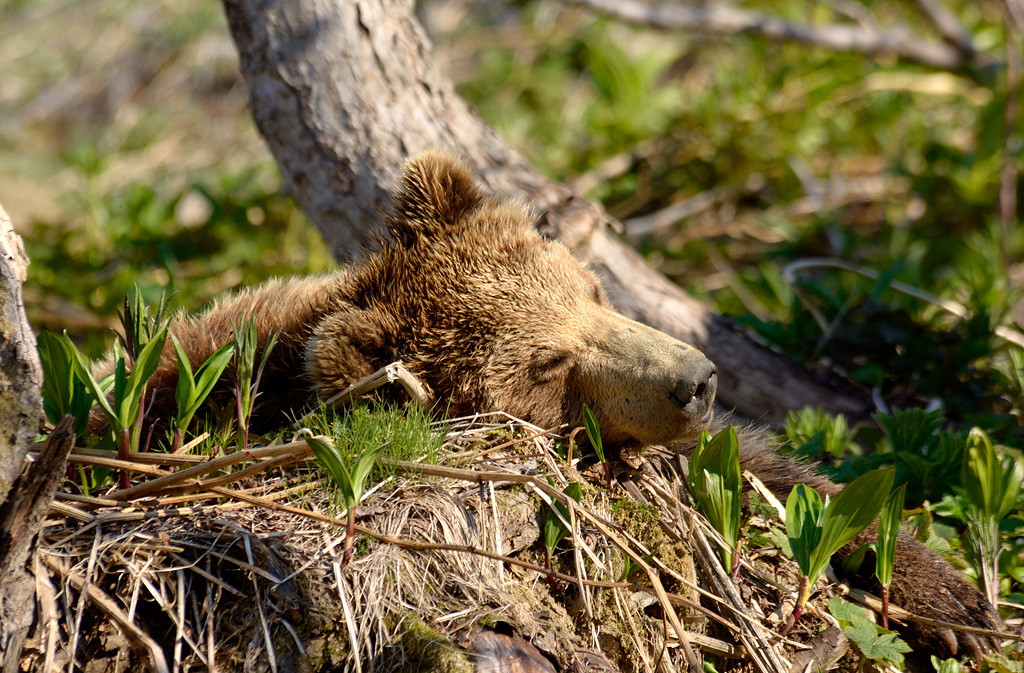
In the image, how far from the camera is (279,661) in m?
1.66

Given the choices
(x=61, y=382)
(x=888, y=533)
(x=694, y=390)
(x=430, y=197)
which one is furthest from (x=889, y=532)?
(x=61, y=382)

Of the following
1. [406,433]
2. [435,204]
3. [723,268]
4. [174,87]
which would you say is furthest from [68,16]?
[406,433]

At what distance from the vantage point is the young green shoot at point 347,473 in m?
1.70

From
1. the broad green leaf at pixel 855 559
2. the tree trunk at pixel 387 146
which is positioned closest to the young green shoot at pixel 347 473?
the broad green leaf at pixel 855 559

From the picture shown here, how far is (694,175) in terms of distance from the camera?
6.00 m

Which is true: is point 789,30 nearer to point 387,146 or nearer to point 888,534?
point 387,146

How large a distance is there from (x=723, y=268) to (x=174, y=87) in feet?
21.8

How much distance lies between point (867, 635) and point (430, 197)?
1.67 m

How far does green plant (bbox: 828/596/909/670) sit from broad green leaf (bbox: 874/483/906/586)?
0.12 metres

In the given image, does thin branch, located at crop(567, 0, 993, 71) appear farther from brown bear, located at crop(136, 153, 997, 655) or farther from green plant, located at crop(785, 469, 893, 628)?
green plant, located at crop(785, 469, 893, 628)

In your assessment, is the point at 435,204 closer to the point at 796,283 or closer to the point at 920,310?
the point at 796,283

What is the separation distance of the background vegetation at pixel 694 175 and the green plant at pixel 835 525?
61cm

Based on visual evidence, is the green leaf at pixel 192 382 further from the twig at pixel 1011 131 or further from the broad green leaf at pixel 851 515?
the twig at pixel 1011 131

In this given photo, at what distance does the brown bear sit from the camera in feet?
7.18
